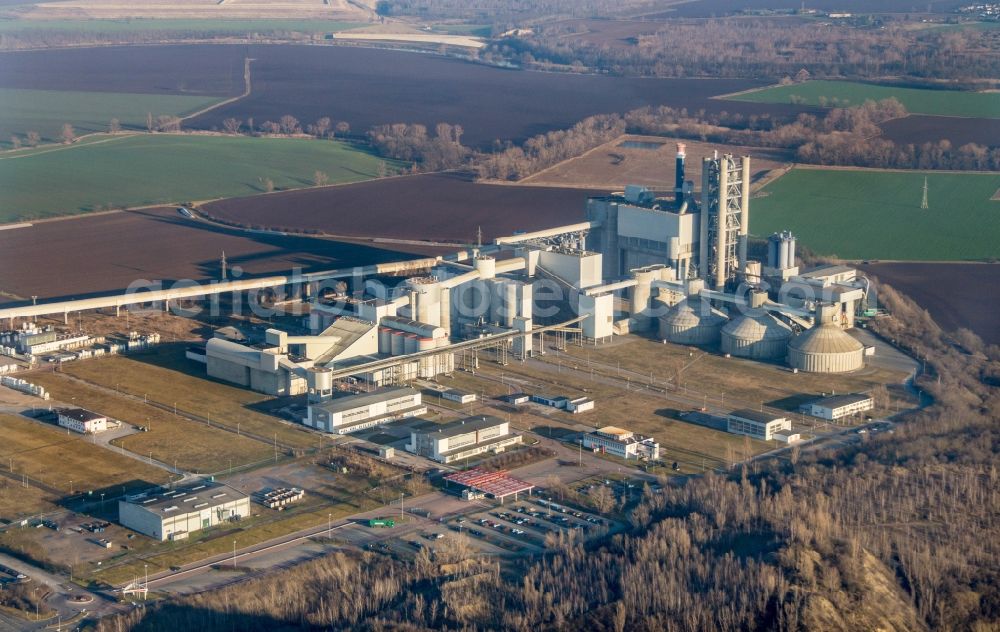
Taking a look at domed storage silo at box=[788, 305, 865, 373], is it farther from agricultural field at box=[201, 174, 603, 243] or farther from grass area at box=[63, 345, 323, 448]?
agricultural field at box=[201, 174, 603, 243]

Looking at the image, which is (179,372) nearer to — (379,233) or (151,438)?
(151,438)

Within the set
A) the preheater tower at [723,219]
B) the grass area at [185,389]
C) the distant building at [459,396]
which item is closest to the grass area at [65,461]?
the grass area at [185,389]

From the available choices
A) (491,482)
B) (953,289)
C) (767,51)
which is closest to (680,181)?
(953,289)

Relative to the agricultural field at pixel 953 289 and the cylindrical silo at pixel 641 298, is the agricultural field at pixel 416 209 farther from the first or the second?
the agricultural field at pixel 953 289

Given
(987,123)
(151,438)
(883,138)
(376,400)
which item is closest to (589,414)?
(376,400)

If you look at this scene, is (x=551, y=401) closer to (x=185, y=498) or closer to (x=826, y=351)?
(x=826, y=351)

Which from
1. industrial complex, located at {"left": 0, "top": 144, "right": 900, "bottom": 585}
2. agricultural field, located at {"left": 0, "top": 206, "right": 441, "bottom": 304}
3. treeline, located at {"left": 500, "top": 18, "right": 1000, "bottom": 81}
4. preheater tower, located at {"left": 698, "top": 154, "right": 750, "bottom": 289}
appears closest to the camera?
industrial complex, located at {"left": 0, "top": 144, "right": 900, "bottom": 585}

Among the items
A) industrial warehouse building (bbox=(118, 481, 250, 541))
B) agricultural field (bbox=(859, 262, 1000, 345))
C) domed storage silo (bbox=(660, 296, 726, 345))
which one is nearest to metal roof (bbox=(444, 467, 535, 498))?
industrial warehouse building (bbox=(118, 481, 250, 541))
